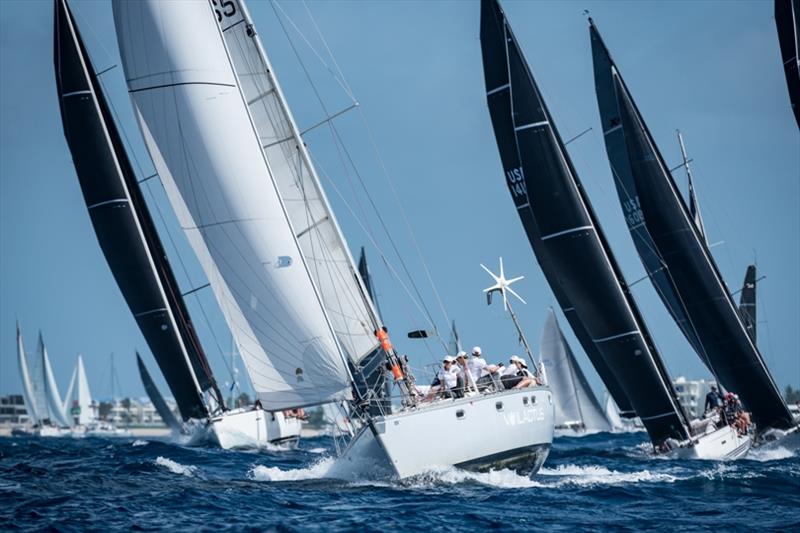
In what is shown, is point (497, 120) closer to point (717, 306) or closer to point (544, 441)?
point (717, 306)

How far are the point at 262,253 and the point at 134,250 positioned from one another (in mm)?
14057

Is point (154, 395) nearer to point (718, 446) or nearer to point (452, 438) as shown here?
point (718, 446)

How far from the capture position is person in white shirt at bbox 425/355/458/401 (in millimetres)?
17312

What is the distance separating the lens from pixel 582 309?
23.9 m

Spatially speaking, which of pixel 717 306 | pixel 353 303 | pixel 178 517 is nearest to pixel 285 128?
pixel 353 303

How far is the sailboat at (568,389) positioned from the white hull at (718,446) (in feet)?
93.8

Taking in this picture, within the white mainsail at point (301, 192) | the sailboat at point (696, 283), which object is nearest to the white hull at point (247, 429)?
the sailboat at point (696, 283)

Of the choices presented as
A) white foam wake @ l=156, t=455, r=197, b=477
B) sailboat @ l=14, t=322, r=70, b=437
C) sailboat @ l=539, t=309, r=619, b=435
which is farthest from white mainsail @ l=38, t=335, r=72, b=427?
white foam wake @ l=156, t=455, r=197, b=477

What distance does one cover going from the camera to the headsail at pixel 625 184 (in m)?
27.6

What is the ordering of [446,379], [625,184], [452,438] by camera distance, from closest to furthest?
[452,438] → [446,379] → [625,184]

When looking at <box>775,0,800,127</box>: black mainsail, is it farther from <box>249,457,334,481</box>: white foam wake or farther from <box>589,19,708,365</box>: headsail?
<box>249,457,334,481</box>: white foam wake

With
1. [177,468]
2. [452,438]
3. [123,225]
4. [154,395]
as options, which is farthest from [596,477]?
[154,395]

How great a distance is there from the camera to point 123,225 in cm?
3030

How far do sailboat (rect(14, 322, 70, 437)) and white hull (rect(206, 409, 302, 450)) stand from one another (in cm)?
5590
